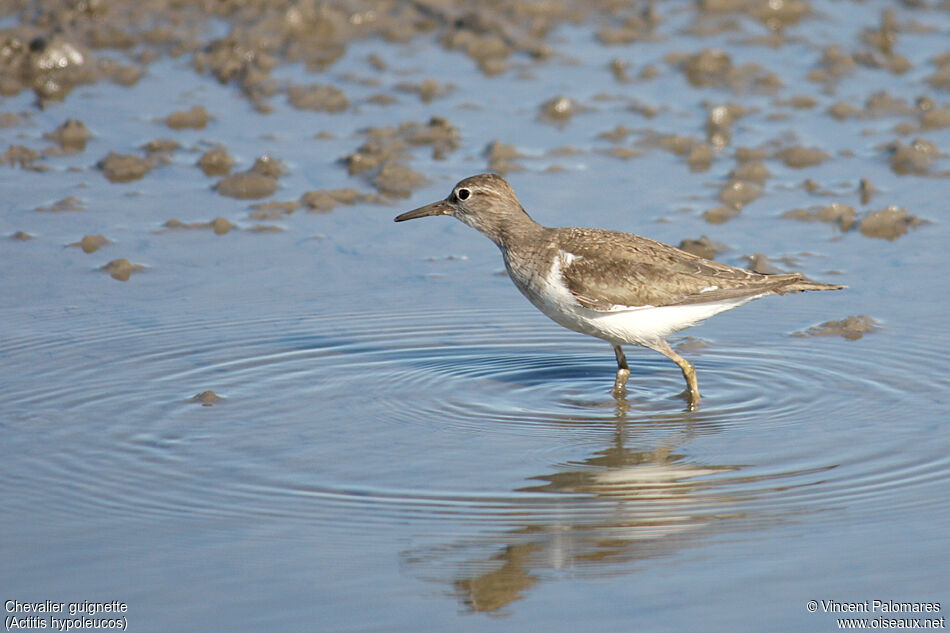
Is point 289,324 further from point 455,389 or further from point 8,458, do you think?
point 8,458

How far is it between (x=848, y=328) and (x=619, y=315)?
1.95 metres

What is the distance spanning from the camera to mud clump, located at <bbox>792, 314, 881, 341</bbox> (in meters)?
9.59

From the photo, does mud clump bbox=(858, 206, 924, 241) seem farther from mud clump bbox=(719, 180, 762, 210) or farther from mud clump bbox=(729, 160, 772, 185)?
mud clump bbox=(729, 160, 772, 185)

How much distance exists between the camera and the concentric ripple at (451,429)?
272 inches

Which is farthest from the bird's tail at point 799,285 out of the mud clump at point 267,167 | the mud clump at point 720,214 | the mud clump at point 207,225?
the mud clump at point 267,167

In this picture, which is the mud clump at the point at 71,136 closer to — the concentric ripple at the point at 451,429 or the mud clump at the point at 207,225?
the mud clump at the point at 207,225

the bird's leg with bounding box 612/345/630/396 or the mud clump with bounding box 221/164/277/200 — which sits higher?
the mud clump with bounding box 221/164/277/200

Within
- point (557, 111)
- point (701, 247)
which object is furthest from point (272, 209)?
point (701, 247)

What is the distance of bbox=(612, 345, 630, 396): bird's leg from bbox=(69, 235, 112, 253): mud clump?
173 inches

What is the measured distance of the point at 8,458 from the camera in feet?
24.5

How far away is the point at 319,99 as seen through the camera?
14.5m

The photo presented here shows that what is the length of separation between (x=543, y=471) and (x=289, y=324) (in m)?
3.01

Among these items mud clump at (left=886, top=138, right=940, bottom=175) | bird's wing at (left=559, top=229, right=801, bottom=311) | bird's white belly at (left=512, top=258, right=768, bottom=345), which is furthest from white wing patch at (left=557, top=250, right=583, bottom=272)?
mud clump at (left=886, top=138, right=940, bottom=175)

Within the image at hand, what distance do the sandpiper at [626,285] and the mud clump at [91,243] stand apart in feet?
12.3
